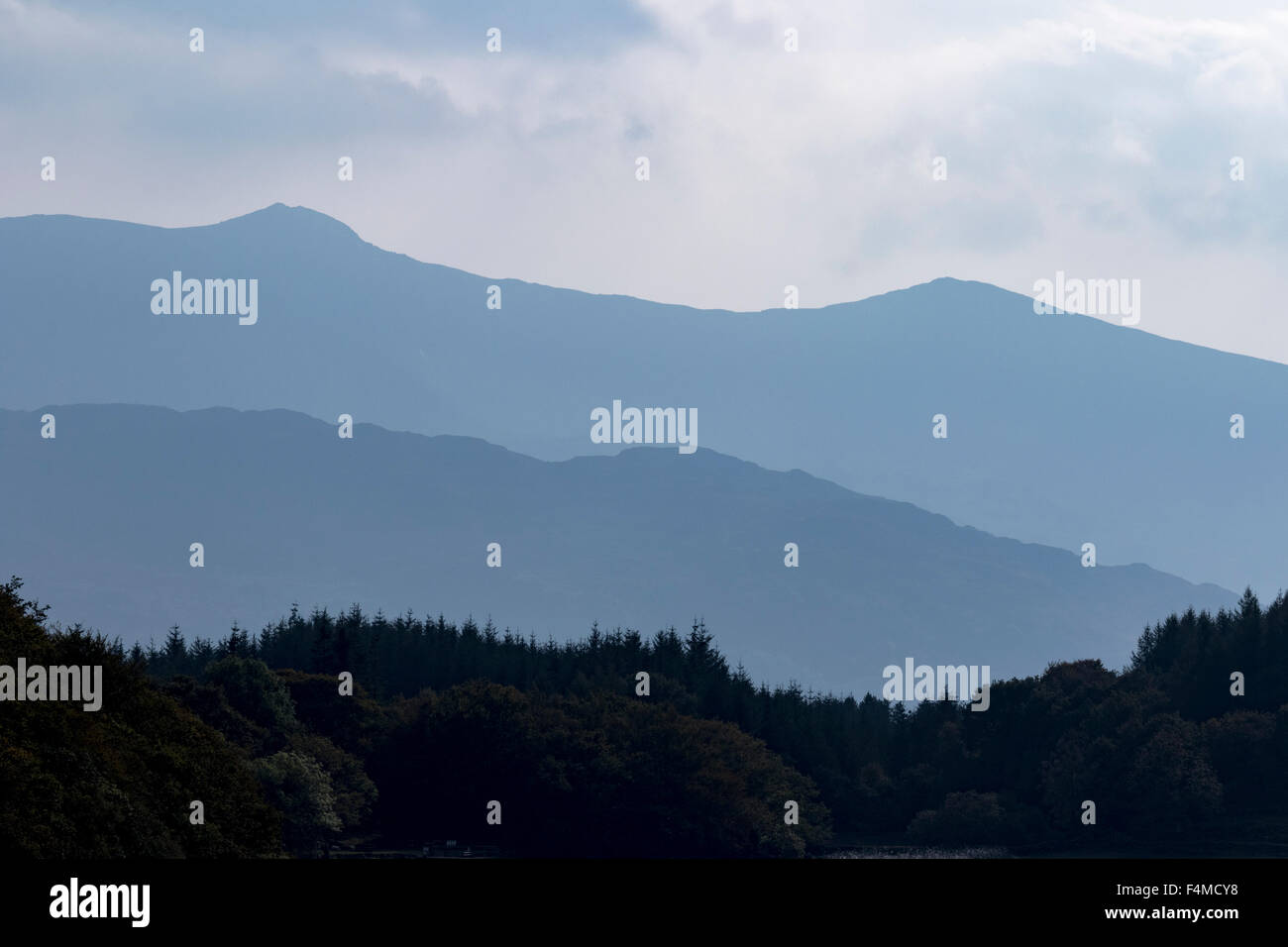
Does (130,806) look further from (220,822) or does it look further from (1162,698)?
(1162,698)

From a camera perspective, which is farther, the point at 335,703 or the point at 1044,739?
the point at 1044,739

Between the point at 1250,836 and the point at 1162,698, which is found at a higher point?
the point at 1162,698

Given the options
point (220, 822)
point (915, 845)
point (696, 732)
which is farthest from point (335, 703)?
point (220, 822)
